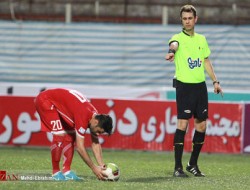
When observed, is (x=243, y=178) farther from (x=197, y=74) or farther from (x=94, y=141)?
(x=94, y=141)

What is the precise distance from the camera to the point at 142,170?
510 inches

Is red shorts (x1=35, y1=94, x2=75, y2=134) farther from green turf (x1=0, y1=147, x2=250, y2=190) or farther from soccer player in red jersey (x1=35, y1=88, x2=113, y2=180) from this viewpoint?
green turf (x1=0, y1=147, x2=250, y2=190)

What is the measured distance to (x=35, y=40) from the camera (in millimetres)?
23750

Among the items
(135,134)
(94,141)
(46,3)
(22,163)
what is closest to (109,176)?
(94,141)

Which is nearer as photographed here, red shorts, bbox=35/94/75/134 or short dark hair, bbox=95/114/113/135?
short dark hair, bbox=95/114/113/135

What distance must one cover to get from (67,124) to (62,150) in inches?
12.9

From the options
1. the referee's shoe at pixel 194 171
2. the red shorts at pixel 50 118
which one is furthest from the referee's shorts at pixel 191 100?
the red shorts at pixel 50 118

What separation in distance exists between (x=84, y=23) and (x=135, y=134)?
6649mm

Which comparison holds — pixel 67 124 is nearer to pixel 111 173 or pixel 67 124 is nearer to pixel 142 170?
pixel 111 173

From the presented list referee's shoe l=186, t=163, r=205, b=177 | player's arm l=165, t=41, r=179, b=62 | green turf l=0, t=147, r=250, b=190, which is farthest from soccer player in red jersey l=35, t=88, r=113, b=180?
referee's shoe l=186, t=163, r=205, b=177

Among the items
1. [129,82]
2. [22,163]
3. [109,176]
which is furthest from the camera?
[129,82]

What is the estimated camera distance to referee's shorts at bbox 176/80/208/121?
38.7ft

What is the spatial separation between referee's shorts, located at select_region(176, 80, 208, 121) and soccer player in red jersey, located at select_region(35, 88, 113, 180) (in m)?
1.55

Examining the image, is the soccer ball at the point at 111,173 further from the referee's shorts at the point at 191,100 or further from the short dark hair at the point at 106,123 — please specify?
the referee's shorts at the point at 191,100
